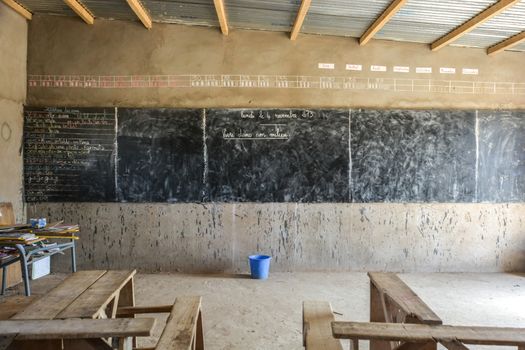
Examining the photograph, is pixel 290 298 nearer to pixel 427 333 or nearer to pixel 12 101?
pixel 427 333

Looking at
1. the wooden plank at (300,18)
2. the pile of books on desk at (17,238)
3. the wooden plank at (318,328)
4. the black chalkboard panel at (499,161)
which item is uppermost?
the wooden plank at (300,18)

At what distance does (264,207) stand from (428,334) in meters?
3.27

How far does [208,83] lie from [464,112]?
10.1 feet

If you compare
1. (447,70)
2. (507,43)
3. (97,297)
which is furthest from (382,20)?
(97,297)

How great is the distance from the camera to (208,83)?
4801 millimetres

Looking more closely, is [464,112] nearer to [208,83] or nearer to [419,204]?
[419,204]

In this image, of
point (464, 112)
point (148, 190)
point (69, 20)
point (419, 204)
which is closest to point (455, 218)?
point (419, 204)

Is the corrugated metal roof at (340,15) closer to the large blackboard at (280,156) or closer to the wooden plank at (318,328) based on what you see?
the large blackboard at (280,156)

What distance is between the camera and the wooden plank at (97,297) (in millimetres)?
1781

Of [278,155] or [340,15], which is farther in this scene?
[278,155]

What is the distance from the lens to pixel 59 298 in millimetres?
2002

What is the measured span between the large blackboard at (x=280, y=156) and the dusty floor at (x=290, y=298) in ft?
3.05

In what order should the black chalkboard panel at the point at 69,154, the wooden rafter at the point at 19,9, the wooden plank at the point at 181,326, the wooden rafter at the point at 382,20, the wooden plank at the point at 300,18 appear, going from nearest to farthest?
the wooden plank at the point at 181,326 → the wooden rafter at the point at 382,20 → the wooden plank at the point at 300,18 → the wooden rafter at the point at 19,9 → the black chalkboard panel at the point at 69,154

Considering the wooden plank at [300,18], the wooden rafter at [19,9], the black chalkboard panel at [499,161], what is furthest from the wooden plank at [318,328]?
the wooden rafter at [19,9]
